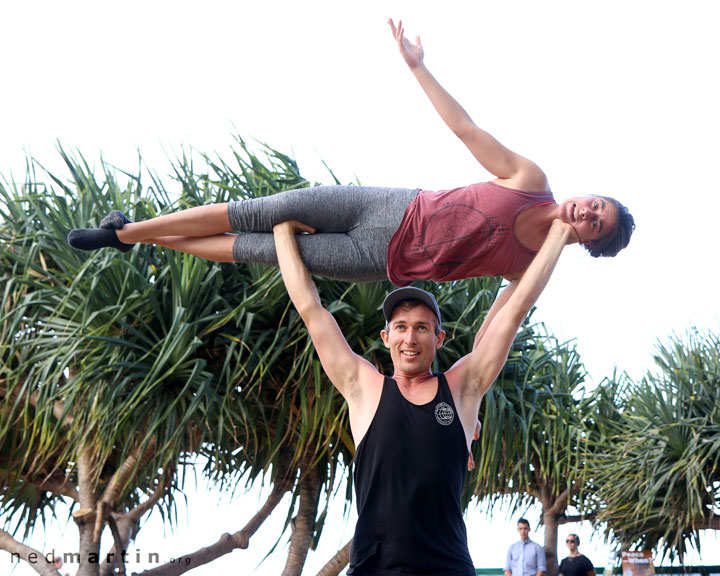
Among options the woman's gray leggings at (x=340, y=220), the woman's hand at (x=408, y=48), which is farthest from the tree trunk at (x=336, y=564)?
the woman's hand at (x=408, y=48)

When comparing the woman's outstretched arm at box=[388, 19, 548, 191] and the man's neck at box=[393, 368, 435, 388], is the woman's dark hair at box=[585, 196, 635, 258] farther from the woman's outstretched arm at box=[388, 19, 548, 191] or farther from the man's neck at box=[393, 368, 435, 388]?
the man's neck at box=[393, 368, 435, 388]

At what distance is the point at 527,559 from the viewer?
9352mm

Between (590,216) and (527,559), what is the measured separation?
25.7 ft

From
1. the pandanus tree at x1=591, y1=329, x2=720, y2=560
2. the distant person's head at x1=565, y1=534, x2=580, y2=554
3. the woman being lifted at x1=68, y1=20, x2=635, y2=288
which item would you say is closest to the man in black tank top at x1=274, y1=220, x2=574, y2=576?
the woman being lifted at x1=68, y1=20, x2=635, y2=288

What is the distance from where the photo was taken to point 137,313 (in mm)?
6238

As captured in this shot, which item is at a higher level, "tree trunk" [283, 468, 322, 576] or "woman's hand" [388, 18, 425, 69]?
"woman's hand" [388, 18, 425, 69]

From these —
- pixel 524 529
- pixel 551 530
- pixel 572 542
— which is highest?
pixel 551 530

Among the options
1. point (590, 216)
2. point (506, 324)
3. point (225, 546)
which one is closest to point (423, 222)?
point (506, 324)

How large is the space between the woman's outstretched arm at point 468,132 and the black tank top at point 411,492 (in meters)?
0.81

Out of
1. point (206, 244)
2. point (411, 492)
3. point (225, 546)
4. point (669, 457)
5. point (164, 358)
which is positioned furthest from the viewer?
point (669, 457)

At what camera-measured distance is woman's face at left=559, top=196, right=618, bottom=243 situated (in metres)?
2.52

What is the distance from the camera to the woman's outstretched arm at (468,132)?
8.20 ft

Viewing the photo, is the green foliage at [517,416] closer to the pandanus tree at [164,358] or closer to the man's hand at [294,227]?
the pandanus tree at [164,358]

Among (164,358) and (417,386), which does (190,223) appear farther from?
(164,358)
